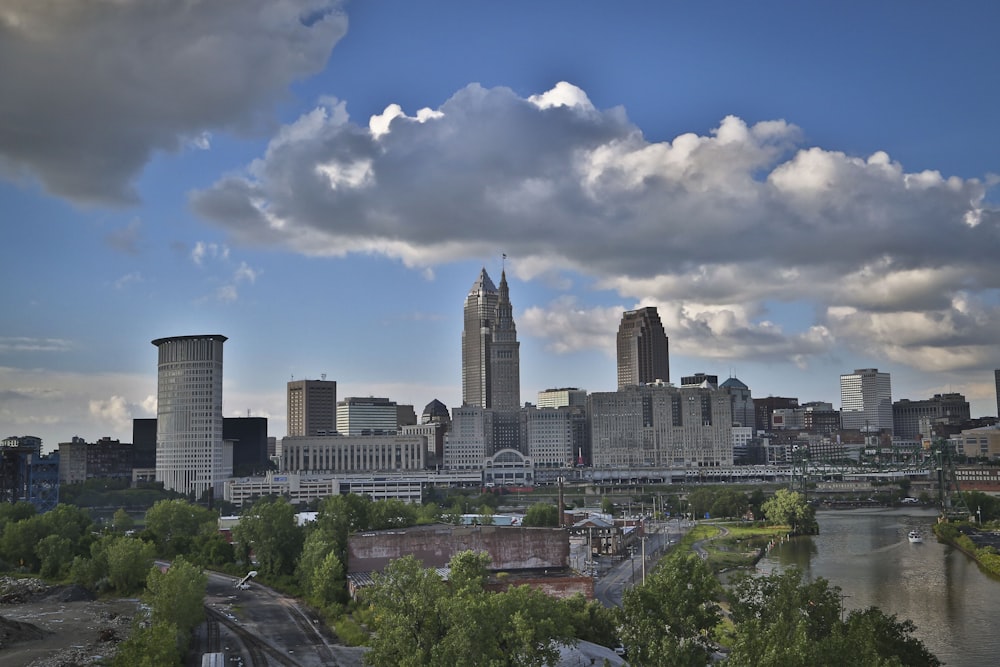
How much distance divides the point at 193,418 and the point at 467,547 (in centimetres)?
11973

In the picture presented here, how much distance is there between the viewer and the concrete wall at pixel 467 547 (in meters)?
66.5

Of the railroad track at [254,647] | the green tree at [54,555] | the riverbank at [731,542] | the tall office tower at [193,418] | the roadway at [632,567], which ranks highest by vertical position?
the tall office tower at [193,418]

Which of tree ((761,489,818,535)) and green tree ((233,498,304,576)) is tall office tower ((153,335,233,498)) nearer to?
green tree ((233,498,304,576))

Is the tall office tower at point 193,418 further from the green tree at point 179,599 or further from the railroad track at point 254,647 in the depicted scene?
the green tree at point 179,599

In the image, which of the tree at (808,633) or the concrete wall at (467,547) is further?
the concrete wall at (467,547)

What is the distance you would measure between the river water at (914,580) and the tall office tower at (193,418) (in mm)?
109905

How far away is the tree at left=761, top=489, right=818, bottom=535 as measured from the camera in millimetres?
111875

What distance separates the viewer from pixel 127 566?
70.9m

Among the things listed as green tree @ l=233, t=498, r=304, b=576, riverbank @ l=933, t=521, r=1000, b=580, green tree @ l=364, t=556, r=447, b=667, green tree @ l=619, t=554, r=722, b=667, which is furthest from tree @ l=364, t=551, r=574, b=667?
riverbank @ l=933, t=521, r=1000, b=580

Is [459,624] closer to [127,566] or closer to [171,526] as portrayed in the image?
[127,566]

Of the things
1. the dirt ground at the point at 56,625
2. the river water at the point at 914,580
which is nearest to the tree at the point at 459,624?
the dirt ground at the point at 56,625

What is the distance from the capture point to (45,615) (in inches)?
2456

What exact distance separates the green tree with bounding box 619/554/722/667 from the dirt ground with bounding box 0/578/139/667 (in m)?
29.7

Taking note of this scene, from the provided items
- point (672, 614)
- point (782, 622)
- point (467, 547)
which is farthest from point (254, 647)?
point (782, 622)
